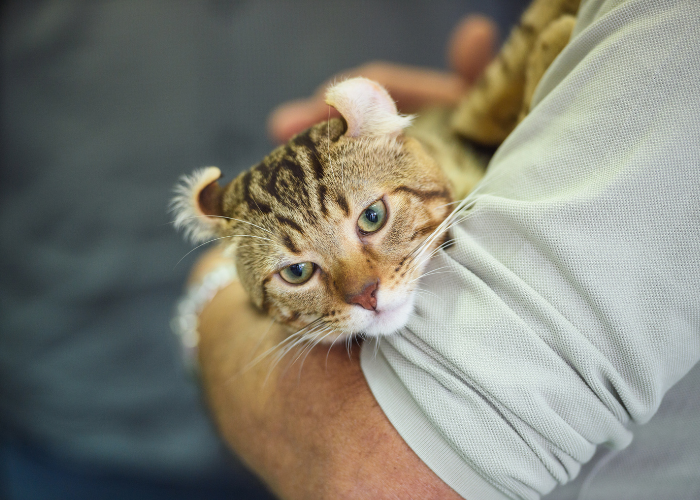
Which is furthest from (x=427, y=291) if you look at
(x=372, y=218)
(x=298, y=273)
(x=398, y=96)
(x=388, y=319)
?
(x=398, y=96)

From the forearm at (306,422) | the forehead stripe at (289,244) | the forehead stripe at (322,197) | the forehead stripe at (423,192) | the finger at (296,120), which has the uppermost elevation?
the finger at (296,120)

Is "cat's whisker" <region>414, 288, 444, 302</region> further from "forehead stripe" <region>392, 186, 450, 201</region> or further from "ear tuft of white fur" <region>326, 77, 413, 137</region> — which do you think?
"ear tuft of white fur" <region>326, 77, 413, 137</region>

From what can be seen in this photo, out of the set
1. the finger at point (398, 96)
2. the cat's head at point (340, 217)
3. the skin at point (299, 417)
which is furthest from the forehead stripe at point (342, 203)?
the finger at point (398, 96)

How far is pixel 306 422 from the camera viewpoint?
39.7 inches

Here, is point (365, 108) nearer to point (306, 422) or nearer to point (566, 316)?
point (566, 316)

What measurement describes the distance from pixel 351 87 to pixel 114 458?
79.9 inches

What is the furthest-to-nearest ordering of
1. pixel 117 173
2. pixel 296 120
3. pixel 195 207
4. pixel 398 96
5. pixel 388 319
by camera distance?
pixel 117 173, pixel 398 96, pixel 296 120, pixel 195 207, pixel 388 319

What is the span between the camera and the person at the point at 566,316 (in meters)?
0.73

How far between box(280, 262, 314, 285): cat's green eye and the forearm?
0.62 feet

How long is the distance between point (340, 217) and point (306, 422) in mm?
478

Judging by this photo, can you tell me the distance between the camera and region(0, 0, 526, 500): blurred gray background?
2.15 m

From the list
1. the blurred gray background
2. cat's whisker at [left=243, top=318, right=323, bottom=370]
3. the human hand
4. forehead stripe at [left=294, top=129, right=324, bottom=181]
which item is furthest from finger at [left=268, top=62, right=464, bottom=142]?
cat's whisker at [left=243, top=318, right=323, bottom=370]

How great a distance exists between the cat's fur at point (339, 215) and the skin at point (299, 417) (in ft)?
0.36

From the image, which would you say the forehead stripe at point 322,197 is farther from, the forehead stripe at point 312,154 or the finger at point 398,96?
the finger at point 398,96
